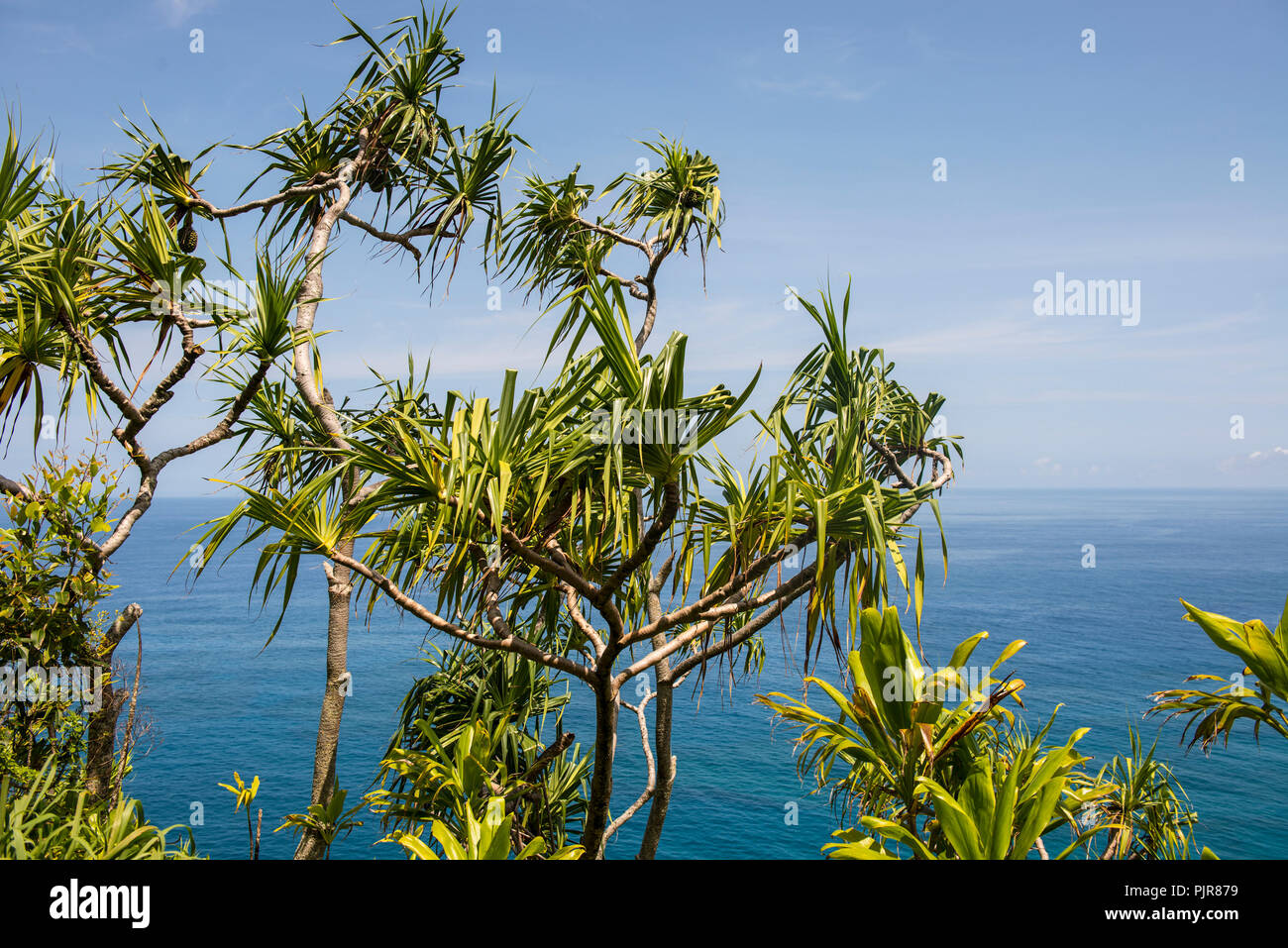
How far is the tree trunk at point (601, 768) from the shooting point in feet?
10.1

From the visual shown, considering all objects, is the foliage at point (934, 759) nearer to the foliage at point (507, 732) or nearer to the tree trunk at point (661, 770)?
the tree trunk at point (661, 770)

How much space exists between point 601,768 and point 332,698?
2.76 m

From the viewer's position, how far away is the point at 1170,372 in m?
72.5

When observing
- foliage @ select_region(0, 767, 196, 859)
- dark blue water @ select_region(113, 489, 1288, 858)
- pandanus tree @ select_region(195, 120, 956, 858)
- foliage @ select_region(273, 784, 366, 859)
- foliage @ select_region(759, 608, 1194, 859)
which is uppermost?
pandanus tree @ select_region(195, 120, 956, 858)

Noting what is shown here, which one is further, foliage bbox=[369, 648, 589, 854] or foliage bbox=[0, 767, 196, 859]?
foliage bbox=[369, 648, 589, 854]

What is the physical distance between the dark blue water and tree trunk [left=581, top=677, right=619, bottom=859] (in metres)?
1.41

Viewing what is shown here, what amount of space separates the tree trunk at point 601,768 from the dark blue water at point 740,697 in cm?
141

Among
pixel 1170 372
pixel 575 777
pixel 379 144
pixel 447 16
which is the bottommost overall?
pixel 575 777

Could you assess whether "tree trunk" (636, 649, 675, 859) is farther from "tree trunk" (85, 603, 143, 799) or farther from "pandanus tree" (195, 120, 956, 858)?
"tree trunk" (85, 603, 143, 799)

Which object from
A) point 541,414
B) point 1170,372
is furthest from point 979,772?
point 1170,372

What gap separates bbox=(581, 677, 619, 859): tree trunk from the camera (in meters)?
3.08

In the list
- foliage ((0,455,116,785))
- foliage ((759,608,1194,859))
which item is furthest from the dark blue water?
foliage ((0,455,116,785))
